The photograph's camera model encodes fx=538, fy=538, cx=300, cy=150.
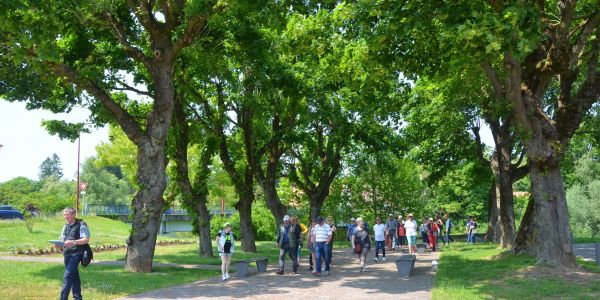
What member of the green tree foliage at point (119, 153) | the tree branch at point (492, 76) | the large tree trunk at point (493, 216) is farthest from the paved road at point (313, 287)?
the green tree foliage at point (119, 153)

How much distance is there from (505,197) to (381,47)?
14.6m

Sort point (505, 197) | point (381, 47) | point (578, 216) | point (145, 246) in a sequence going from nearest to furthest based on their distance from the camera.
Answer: point (381, 47) < point (145, 246) < point (505, 197) < point (578, 216)

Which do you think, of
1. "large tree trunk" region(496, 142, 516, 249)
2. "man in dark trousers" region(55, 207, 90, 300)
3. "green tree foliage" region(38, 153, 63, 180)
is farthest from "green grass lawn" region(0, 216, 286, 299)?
"green tree foliage" region(38, 153, 63, 180)

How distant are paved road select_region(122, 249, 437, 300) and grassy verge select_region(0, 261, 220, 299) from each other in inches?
26.5

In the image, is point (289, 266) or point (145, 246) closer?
point (145, 246)

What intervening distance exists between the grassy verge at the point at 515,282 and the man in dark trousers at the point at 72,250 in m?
6.45

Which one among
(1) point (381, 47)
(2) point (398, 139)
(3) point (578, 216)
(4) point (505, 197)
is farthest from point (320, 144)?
(3) point (578, 216)

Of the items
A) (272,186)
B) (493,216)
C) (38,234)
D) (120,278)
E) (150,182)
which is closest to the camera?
(120,278)

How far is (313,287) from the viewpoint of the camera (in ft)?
41.1

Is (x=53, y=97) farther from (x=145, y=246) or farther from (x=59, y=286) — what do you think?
(x=59, y=286)

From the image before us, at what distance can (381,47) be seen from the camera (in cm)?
1164

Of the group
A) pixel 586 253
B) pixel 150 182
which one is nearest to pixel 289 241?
pixel 150 182

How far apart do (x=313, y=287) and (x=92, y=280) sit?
5369 millimetres

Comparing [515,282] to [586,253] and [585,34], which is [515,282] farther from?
[586,253]
